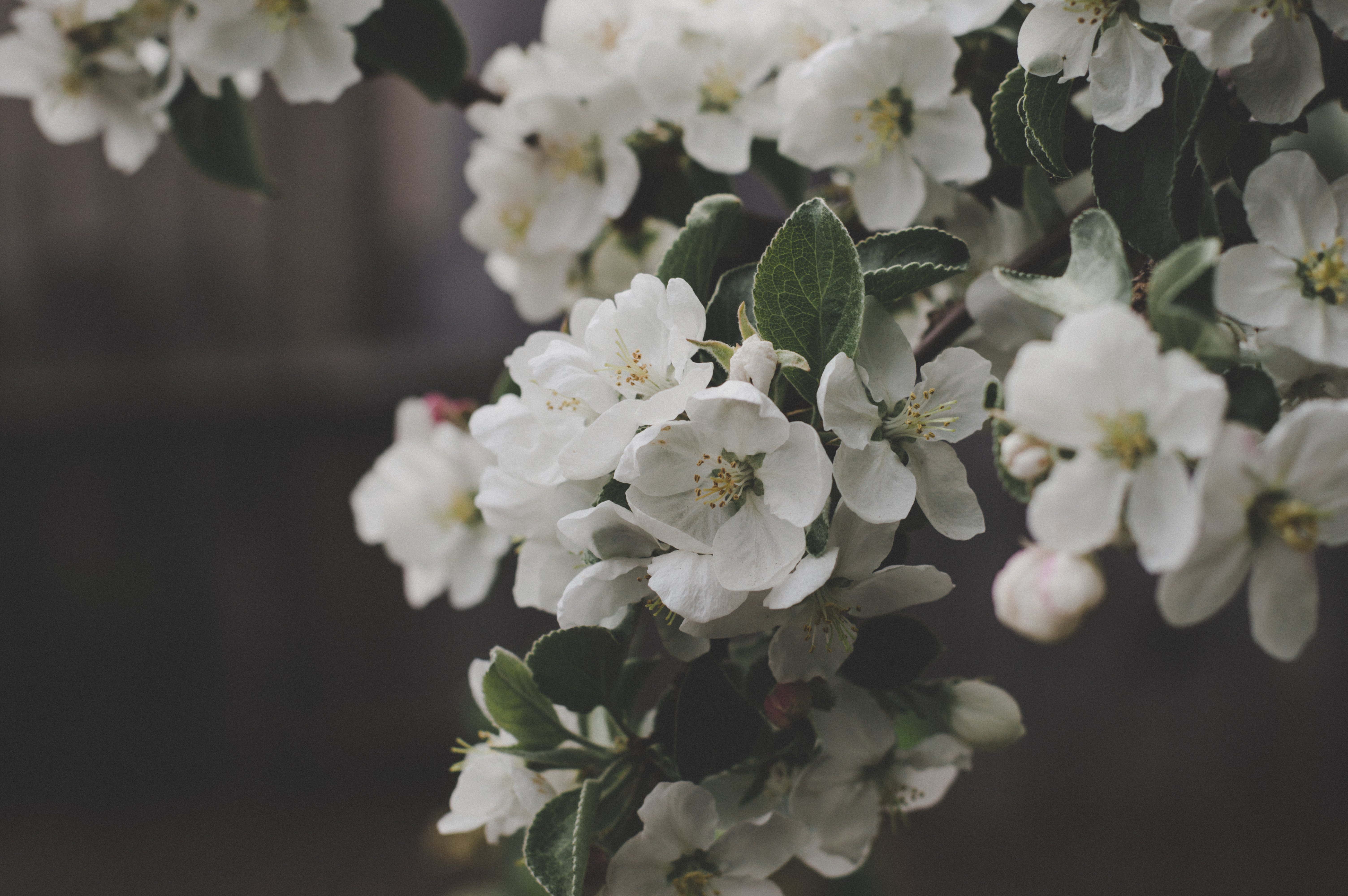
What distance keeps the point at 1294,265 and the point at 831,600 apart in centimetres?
23

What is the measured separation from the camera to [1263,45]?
41cm

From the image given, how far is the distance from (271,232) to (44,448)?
760 millimetres

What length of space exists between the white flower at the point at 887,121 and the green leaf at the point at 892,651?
0.23 meters

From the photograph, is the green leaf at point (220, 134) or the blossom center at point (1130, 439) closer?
the blossom center at point (1130, 439)

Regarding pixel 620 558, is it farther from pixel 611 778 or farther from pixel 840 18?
pixel 840 18

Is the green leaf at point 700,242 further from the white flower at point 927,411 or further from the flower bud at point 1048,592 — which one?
the flower bud at point 1048,592

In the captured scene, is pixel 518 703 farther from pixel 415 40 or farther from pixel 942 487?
pixel 415 40

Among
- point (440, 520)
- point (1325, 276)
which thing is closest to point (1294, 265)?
point (1325, 276)

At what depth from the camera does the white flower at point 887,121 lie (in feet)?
1.69

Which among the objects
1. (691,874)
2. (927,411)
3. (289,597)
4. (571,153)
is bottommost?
(289,597)

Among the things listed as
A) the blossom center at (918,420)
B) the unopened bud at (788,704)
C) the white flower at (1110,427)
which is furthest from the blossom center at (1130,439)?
the unopened bud at (788,704)

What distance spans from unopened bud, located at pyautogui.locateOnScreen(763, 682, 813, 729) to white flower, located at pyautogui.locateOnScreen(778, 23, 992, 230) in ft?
0.88

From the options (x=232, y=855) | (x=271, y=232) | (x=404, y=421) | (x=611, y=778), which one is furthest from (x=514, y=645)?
(x=611, y=778)

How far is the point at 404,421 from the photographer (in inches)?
28.3
